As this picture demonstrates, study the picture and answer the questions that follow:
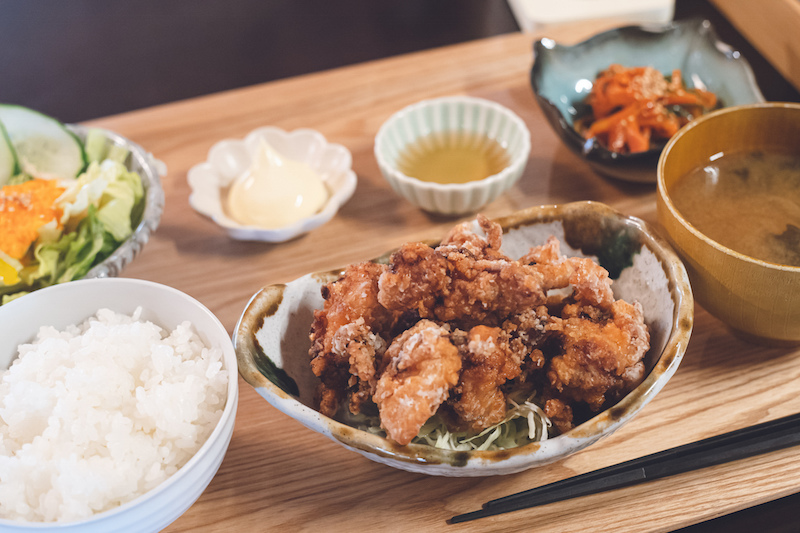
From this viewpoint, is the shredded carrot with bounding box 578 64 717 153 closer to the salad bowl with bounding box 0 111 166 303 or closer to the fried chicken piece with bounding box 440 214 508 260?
the fried chicken piece with bounding box 440 214 508 260

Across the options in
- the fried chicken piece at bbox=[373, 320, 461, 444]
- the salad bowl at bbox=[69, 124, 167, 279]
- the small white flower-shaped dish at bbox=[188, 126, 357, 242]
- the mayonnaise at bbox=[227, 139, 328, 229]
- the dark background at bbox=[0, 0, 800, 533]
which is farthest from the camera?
the dark background at bbox=[0, 0, 800, 533]

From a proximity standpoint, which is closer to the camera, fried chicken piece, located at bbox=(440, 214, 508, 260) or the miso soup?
fried chicken piece, located at bbox=(440, 214, 508, 260)

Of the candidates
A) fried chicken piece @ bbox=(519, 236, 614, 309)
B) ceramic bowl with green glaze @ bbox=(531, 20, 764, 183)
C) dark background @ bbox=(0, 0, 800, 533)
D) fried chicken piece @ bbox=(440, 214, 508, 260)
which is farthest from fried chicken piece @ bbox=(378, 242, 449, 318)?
dark background @ bbox=(0, 0, 800, 533)

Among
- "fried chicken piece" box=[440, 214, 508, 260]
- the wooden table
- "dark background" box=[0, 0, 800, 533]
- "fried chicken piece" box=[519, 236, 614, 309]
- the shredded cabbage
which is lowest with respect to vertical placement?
"dark background" box=[0, 0, 800, 533]

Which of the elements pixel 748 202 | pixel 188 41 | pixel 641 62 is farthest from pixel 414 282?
pixel 188 41

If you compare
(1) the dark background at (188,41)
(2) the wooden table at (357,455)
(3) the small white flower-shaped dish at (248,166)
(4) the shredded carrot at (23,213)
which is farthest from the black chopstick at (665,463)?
Answer: (1) the dark background at (188,41)

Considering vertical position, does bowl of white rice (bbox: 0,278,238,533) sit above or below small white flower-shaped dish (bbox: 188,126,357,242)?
above
